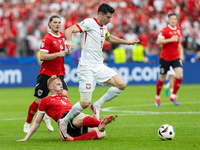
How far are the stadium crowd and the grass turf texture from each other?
331 inches

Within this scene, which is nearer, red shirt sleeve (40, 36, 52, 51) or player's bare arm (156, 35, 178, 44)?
red shirt sleeve (40, 36, 52, 51)

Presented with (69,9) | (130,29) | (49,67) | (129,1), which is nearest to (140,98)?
(49,67)

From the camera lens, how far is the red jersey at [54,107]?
7.27m

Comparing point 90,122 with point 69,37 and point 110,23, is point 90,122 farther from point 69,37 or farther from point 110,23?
point 110,23

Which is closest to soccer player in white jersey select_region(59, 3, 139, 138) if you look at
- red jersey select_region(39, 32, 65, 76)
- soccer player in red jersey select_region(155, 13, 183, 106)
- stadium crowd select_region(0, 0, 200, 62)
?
red jersey select_region(39, 32, 65, 76)

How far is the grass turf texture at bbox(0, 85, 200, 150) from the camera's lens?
650 centimetres

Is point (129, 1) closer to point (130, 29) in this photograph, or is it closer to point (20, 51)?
point (130, 29)

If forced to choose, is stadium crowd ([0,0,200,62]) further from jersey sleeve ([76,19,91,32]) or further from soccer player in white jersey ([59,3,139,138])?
jersey sleeve ([76,19,91,32])

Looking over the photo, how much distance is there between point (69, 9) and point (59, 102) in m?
17.9

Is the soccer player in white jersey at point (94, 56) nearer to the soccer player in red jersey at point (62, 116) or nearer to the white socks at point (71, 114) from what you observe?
the soccer player in red jersey at point (62, 116)

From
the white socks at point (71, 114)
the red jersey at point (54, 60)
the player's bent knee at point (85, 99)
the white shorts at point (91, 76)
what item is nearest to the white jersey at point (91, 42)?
the white shorts at point (91, 76)

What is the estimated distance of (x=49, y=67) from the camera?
8.52 metres

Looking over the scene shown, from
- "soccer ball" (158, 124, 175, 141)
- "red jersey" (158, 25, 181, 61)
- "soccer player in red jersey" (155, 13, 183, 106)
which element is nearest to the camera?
"soccer ball" (158, 124, 175, 141)

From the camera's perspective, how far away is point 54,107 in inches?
289
